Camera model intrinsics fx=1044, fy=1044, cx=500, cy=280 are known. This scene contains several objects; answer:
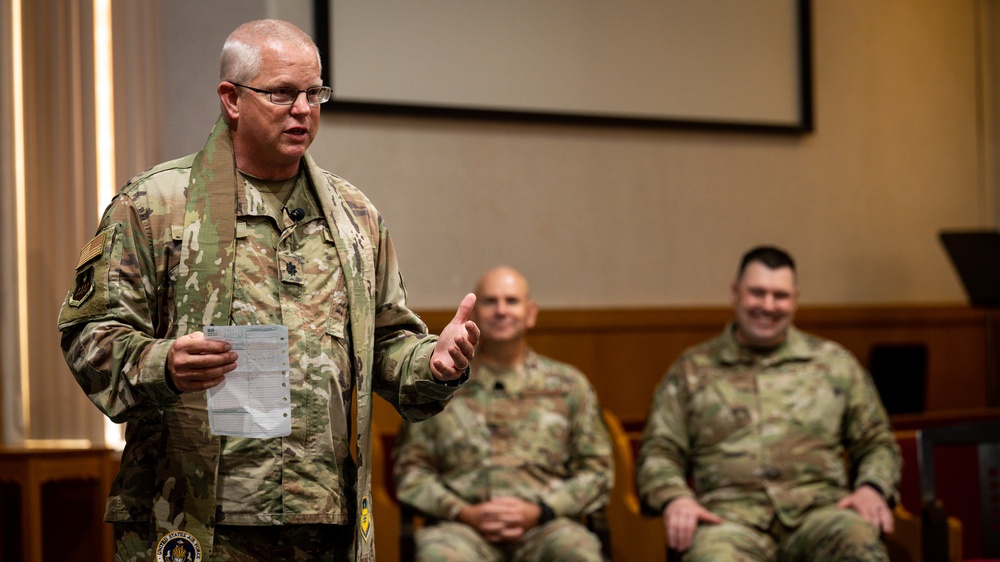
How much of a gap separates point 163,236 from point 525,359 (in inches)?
70.9

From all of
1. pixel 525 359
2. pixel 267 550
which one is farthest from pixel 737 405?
pixel 267 550

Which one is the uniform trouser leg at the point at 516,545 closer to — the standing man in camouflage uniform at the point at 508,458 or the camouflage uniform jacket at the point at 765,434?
the standing man in camouflage uniform at the point at 508,458

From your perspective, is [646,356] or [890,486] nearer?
[890,486]

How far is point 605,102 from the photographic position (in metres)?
4.61

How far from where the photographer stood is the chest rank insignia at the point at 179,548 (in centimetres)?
170

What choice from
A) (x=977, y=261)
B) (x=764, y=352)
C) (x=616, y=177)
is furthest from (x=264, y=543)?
(x=977, y=261)

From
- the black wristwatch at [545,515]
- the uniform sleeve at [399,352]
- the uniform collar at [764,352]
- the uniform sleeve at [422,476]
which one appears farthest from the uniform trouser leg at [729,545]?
the uniform sleeve at [399,352]

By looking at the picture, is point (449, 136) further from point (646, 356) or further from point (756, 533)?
point (756, 533)

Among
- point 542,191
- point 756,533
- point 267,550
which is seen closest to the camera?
point 267,550

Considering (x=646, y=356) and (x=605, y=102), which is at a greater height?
(x=605, y=102)

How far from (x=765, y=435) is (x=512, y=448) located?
0.82 meters

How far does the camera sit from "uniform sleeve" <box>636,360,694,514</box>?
3219 mm

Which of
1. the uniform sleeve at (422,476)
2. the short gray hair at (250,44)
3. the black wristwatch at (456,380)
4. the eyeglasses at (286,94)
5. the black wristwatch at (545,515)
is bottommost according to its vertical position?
the black wristwatch at (545,515)

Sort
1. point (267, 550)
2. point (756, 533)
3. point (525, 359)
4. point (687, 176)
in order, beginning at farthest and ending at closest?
1. point (687, 176)
2. point (525, 359)
3. point (756, 533)
4. point (267, 550)
